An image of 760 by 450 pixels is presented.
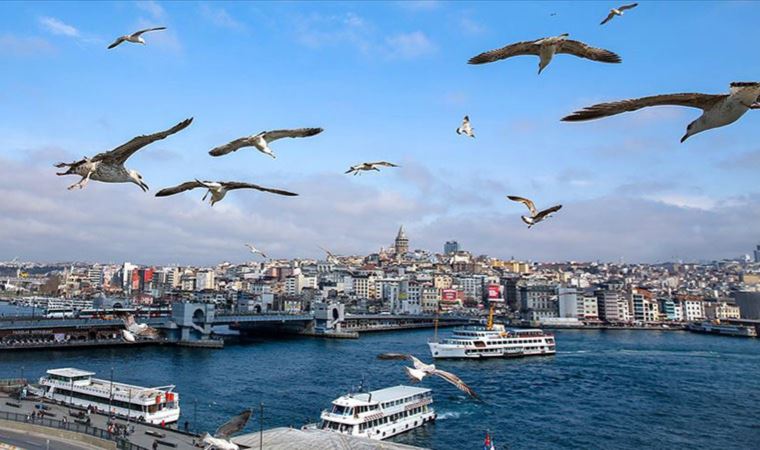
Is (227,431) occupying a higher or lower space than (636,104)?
lower

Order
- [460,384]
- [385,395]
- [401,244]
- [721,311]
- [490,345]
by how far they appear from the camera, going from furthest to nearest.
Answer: [401,244] → [721,311] → [490,345] → [385,395] → [460,384]

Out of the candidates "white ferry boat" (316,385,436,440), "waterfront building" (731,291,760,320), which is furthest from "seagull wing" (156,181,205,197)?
"waterfront building" (731,291,760,320)

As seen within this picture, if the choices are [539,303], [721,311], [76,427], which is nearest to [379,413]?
[76,427]

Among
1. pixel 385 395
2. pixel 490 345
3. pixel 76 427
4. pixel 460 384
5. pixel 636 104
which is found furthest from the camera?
pixel 490 345

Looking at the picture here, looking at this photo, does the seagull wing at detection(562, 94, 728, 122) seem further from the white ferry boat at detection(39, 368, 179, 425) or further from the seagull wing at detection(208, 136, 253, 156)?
the white ferry boat at detection(39, 368, 179, 425)

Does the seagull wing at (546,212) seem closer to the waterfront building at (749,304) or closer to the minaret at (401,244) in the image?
the waterfront building at (749,304)

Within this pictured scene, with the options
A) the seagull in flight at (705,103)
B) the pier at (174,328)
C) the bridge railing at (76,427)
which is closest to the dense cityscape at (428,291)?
the pier at (174,328)

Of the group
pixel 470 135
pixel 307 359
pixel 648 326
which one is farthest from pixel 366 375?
pixel 648 326

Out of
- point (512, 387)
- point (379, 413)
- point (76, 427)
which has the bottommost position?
point (512, 387)

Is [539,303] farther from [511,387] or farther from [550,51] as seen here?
[550,51]
